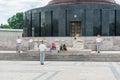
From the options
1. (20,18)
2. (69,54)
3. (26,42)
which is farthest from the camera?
(20,18)

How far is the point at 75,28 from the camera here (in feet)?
123

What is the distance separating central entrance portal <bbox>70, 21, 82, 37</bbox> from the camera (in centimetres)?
3712

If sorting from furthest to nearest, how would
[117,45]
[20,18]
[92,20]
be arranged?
[20,18]
[92,20]
[117,45]

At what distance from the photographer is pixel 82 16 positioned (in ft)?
121

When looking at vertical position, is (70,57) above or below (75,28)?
below

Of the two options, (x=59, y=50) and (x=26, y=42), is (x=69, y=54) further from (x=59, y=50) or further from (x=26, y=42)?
(x=26, y=42)

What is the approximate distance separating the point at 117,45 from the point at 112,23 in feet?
21.2

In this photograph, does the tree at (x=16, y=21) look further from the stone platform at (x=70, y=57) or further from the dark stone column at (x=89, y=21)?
the stone platform at (x=70, y=57)
